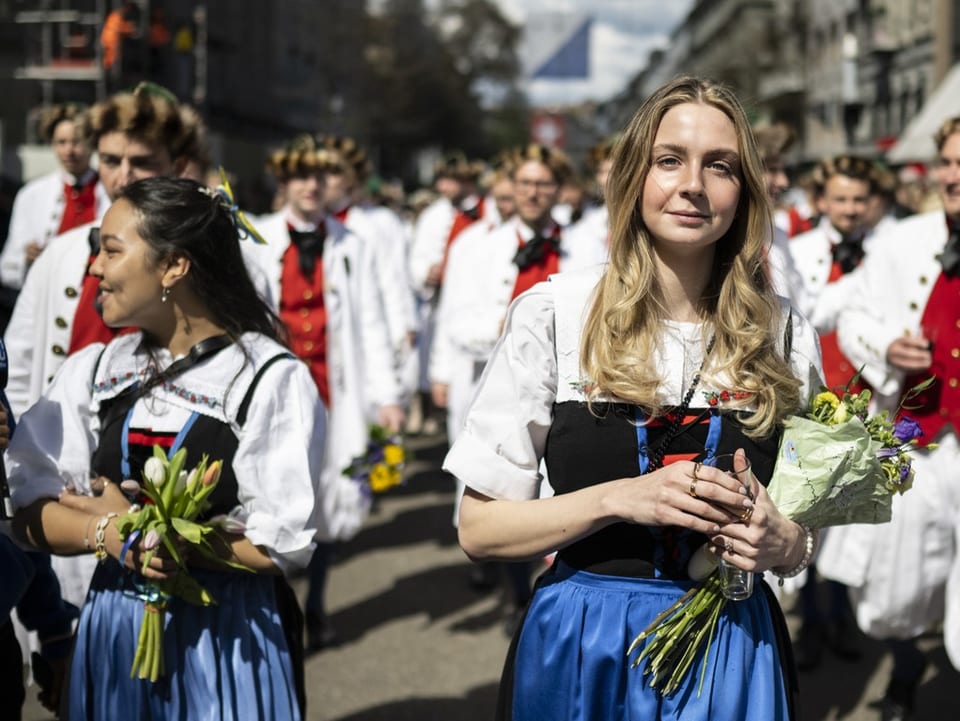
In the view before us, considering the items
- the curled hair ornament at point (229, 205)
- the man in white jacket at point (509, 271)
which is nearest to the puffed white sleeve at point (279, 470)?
the curled hair ornament at point (229, 205)

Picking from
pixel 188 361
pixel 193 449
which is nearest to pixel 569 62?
pixel 188 361

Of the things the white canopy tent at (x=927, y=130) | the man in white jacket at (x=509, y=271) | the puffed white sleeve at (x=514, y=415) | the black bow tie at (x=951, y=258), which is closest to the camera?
the puffed white sleeve at (x=514, y=415)

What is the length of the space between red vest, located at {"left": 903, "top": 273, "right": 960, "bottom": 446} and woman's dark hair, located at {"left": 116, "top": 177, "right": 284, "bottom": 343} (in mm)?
2481

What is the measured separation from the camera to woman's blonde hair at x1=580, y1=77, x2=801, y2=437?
8.10 ft

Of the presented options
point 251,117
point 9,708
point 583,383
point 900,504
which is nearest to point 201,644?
point 9,708

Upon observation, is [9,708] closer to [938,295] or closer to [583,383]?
[583,383]

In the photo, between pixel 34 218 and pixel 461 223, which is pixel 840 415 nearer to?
pixel 34 218

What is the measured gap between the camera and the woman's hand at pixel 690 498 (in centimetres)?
222

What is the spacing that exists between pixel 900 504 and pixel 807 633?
132cm

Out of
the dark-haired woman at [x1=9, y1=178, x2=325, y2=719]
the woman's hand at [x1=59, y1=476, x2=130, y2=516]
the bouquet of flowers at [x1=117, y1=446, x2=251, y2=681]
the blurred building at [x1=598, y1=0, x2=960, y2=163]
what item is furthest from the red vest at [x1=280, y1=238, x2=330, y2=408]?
the blurred building at [x1=598, y1=0, x2=960, y2=163]

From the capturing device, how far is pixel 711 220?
251 centimetres

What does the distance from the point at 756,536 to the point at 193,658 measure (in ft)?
4.78

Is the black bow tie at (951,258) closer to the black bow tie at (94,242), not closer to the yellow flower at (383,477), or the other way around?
the yellow flower at (383,477)

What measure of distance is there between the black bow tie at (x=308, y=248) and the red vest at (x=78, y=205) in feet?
5.16
